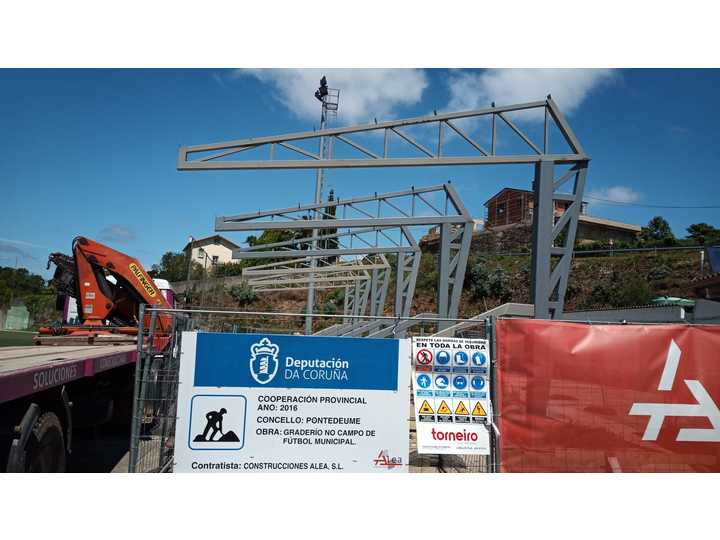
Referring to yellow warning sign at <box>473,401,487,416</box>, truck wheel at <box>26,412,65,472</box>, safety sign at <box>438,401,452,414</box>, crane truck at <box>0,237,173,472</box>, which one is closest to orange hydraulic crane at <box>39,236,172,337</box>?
crane truck at <box>0,237,173,472</box>

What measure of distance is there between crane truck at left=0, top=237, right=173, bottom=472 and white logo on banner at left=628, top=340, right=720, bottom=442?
5477mm

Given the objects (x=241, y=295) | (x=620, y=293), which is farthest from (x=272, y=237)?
(x=620, y=293)

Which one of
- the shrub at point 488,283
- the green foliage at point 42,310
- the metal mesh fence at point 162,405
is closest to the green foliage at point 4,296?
the green foliage at point 42,310

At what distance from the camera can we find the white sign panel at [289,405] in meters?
5.91

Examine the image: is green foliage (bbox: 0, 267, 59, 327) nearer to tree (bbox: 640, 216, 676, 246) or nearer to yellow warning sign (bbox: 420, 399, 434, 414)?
yellow warning sign (bbox: 420, 399, 434, 414)

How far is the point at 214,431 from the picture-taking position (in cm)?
590

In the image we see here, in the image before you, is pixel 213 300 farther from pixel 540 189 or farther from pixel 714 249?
pixel 540 189

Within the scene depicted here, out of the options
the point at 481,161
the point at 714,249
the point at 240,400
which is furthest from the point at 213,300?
the point at 240,400

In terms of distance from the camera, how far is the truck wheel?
15.5 ft

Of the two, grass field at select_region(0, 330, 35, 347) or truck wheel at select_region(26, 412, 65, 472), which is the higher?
grass field at select_region(0, 330, 35, 347)

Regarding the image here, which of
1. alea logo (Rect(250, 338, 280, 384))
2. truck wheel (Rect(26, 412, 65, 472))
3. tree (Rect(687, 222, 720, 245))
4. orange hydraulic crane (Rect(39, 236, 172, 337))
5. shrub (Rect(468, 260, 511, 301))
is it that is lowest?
truck wheel (Rect(26, 412, 65, 472))

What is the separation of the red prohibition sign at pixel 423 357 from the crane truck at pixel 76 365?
9.71 feet

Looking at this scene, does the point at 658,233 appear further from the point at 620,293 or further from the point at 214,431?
the point at 214,431

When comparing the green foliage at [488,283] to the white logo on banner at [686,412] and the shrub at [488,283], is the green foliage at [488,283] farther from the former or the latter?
the white logo on banner at [686,412]
